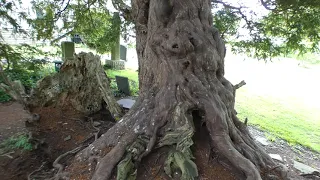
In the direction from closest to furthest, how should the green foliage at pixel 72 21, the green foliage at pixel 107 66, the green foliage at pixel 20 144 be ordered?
the green foliage at pixel 20 144
the green foliage at pixel 72 21
the green foliage at pixel 107 66

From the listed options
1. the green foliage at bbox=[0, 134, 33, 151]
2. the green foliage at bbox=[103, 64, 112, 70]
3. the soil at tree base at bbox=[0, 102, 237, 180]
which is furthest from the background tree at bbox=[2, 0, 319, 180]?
the green foliage at bbox=[103, 64, 112, 70]

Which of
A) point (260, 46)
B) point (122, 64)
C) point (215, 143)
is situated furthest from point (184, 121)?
point (122, 64)

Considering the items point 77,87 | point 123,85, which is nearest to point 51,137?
point 77,87

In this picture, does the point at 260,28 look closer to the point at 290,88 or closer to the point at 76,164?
the point at 76,164

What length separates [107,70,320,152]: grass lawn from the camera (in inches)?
256

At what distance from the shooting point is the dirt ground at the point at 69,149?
241 cm

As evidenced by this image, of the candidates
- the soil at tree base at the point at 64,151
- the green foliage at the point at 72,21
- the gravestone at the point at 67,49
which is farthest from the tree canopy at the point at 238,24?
the gravestone at the point at 67,49

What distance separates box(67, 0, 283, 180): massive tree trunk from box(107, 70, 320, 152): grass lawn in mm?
4295

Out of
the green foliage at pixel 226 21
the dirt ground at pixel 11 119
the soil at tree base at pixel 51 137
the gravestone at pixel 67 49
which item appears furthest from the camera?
the gravestone at pixel 67 49

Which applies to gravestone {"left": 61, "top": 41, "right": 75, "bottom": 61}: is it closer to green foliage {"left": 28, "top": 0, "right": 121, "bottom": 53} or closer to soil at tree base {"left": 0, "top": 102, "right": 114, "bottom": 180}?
green foliage {"left": 28, "top": 0, "right": 121, "bottom": 53}

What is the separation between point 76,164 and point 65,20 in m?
5.34

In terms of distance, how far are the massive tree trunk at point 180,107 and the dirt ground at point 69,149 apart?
4.1 inches

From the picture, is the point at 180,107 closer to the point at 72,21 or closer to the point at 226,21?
the point at 226,21

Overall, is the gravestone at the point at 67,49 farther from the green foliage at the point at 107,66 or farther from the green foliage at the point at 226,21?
the green foliage at the point at 226,21
